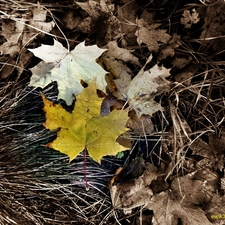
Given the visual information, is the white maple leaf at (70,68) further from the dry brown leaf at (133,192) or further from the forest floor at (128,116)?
the dry brown leaf at (133,192)

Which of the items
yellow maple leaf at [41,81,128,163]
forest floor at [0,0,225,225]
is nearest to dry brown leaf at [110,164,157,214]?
forest floor at [0,0,225,225]

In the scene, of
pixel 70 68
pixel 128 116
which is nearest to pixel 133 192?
pixel 128 116

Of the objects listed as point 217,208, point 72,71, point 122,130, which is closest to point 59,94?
point 72,71

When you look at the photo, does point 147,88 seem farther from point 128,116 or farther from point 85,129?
point 85,129

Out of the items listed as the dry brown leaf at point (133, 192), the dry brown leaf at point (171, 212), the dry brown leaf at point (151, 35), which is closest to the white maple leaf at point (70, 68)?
the dry brown leaf at point (151, 35)

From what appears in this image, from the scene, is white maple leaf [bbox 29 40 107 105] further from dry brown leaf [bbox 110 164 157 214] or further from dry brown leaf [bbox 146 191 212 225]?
dry brown leaf [bbox 146 191 212 225]

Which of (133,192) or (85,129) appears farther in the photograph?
(133,192)

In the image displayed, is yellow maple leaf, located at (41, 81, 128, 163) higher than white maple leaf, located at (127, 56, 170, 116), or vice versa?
white maple leaf, located at (127, 56, 170, 116)
